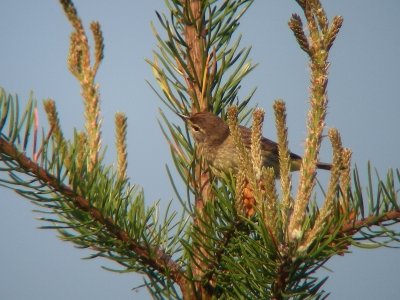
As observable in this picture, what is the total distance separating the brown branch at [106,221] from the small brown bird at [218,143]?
70cm

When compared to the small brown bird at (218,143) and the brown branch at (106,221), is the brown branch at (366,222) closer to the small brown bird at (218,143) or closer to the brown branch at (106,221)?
the small brown bird at (218,143)

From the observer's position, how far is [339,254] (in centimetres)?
255

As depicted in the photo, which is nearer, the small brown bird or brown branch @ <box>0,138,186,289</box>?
brown branch @ <box>0,138,186,289</box>

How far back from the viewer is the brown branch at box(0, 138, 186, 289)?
96.9 inches

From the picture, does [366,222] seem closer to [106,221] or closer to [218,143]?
[106,221]

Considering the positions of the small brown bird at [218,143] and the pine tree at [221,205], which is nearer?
the pine tree at [221,205]

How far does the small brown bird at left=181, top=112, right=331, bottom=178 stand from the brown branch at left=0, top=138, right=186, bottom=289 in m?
0.70

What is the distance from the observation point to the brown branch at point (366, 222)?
100 inches

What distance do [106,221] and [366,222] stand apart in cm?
134

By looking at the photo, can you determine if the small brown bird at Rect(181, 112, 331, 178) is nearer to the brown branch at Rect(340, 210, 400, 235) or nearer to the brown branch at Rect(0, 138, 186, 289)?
the brown branch at Rect(340, 210, 400, 235)

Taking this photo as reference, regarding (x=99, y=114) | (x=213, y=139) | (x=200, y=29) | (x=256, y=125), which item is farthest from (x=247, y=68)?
(x=213, y=139)

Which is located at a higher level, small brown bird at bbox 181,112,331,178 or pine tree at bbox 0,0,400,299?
small brown bird at bbox 181,112,331,178

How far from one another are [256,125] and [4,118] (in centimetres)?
115

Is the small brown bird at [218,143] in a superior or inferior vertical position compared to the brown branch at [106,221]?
superior
